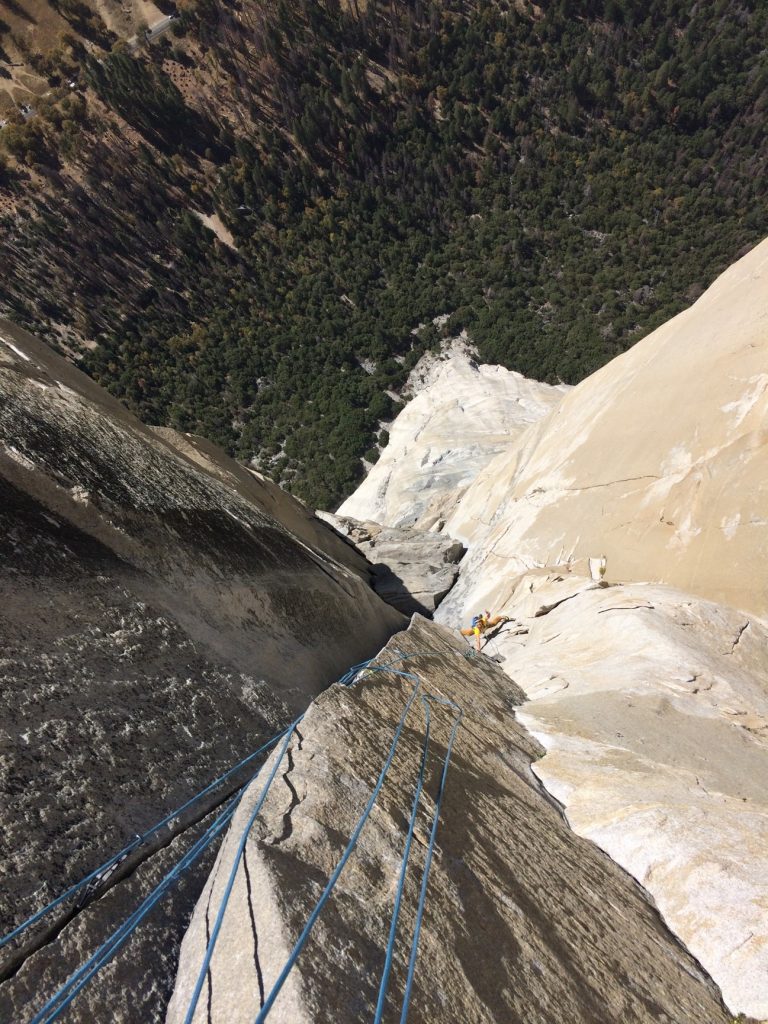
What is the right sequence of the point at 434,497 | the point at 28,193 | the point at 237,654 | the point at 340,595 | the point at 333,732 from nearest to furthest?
the point at 333,732, the point at 237,654, the point at 340,595, the point at 434,497, the point at 28,193

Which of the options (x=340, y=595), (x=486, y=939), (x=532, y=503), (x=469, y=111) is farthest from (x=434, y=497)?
(x=469, y=111)

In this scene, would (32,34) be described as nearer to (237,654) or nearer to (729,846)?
(237,654)

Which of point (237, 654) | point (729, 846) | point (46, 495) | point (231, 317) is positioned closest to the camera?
point (729, 846)

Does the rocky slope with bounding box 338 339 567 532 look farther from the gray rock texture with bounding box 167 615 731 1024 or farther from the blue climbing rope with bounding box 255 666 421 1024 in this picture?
the blue climbing rope with bounding box 255 666 421 1024

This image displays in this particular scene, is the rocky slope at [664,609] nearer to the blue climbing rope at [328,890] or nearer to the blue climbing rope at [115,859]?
the blue climbing rope at [328,890]

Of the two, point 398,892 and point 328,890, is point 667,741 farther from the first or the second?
point 328,890

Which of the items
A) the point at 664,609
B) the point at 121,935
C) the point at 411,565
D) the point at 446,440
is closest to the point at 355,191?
the point at 446,440

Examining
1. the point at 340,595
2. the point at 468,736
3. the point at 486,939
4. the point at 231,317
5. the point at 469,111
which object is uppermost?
the point at 469,111
